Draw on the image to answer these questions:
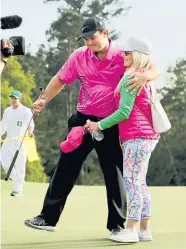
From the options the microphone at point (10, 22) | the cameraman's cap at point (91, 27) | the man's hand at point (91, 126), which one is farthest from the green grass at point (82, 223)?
the microphone at point (10, 22)

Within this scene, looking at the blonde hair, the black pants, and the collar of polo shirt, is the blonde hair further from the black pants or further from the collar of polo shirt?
the black pants

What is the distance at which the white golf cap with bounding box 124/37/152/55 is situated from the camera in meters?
6.37

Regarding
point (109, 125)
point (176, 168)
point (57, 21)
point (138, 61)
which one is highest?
point (138, 61)

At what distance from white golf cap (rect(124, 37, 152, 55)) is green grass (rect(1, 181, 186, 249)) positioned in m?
1.53

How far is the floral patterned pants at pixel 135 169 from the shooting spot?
642cm

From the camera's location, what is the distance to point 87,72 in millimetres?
6719

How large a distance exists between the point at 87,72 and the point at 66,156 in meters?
0.73

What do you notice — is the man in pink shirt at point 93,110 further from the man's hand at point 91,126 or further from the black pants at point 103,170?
the man's hand at point 91,126

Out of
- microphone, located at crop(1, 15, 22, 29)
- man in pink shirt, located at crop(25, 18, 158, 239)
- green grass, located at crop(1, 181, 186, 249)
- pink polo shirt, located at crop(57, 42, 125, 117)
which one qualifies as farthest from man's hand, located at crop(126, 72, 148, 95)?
microphone, located at crop(1, 15, 22, 29)

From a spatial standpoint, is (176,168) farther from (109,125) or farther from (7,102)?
(109,125)

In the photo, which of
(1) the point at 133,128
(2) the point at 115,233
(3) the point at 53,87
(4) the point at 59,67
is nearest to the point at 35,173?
(4) the point at 59,67

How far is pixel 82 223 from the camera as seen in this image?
27.8 ft

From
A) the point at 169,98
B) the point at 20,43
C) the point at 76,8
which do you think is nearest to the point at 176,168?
the point at 169,98

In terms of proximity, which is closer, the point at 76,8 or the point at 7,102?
the point at 7,102
